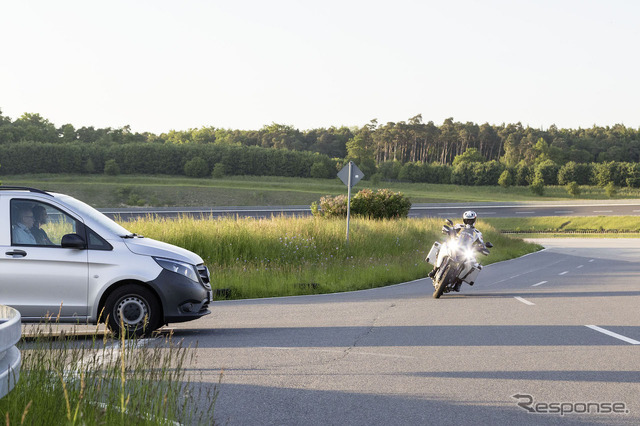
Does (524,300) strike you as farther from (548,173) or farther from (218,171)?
(548,173)

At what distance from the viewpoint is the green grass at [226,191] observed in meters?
68.1

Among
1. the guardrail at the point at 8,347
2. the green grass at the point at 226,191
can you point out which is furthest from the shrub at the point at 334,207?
the guardrail at the point at 8,347

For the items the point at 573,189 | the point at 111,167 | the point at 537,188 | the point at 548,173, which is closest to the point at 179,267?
the point at 573,189

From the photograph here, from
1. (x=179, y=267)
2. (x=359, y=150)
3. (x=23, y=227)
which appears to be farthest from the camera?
(x=359, y=150)

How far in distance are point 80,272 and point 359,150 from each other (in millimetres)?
106078

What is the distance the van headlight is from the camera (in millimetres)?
9461

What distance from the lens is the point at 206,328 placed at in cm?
1083

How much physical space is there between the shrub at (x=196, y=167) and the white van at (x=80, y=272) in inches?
3530

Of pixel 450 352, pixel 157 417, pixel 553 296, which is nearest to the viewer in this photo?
pixel 157 417

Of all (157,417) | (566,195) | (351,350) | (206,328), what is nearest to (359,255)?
(206,328)

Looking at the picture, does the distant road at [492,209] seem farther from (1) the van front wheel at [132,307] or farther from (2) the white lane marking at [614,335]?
(1) the van front wheel at [132,307]

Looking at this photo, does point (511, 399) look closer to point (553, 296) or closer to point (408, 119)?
point (553, 296)

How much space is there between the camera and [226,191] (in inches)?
2857

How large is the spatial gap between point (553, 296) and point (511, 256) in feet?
54.8
